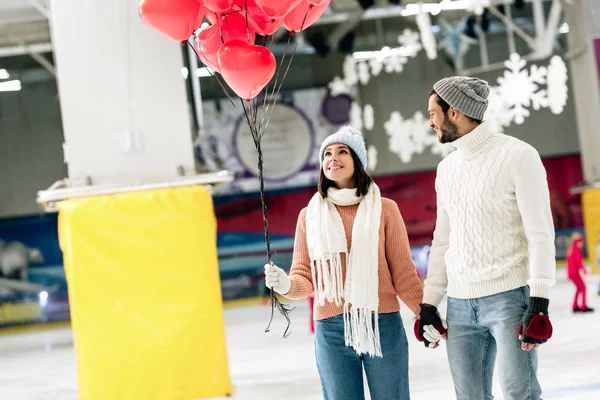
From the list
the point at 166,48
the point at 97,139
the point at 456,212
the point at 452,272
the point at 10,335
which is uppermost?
the point at 166,48

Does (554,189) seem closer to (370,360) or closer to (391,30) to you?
(391,30)

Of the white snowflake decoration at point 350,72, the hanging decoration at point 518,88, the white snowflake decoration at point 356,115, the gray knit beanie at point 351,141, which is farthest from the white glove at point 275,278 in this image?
the white snowflake decoration at point 350,72

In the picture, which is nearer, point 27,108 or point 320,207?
point 320,207

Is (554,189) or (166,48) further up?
(166,48)

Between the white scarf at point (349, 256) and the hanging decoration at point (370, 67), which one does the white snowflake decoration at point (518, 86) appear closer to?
the hanging decoration at point (370, 67)

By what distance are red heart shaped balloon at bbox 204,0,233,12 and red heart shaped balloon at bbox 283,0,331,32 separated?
0.97ft

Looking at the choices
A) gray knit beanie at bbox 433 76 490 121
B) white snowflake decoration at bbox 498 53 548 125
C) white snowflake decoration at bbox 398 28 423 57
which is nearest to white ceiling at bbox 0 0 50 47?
white snowflake decoration at bbox 398 28 423 57

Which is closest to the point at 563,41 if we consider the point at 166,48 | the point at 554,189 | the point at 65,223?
the point at 554,189

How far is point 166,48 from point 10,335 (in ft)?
40.3

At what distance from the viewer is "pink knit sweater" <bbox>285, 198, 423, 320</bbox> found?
2646mm

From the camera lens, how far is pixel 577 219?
57.3 ft

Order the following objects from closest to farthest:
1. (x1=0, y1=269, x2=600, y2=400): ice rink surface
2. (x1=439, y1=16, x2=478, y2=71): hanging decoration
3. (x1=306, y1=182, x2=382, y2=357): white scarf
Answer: (x1=306, y1=182, x2=382, y2=357): white scarf < (x1=0, y1=269, x2=600, y2=400): ice rink surface < (x1=439, y1=16, x2=478, y2=71): hanging decoration

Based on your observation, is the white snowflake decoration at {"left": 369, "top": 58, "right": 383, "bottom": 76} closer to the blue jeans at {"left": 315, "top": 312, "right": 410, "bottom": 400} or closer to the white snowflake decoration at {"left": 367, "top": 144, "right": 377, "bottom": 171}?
the white snowflake decoration at {"left": 367, "top": 144, "right": 377, "bottom": 171}

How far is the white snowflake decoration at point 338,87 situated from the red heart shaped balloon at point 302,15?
11.6 m
